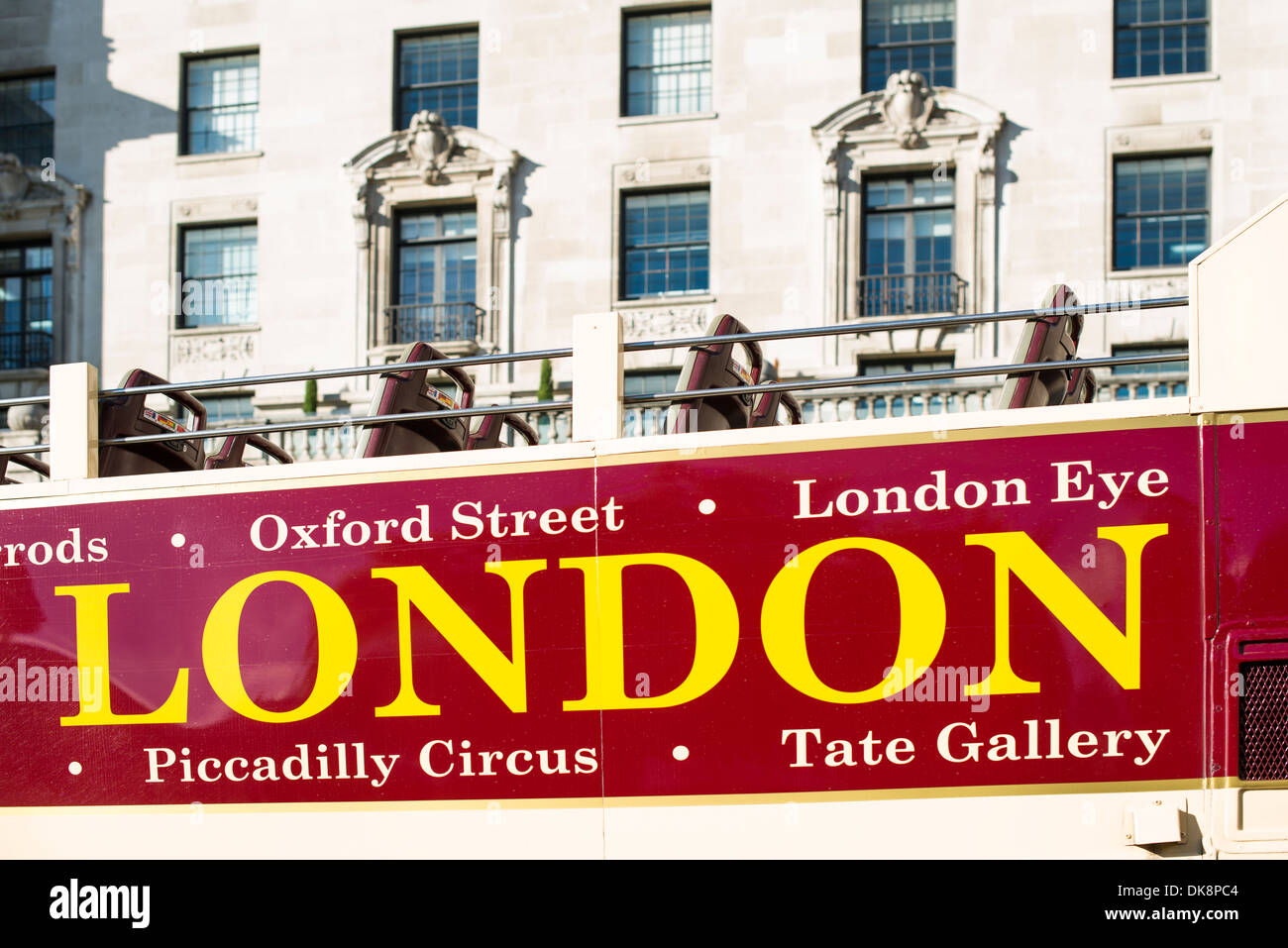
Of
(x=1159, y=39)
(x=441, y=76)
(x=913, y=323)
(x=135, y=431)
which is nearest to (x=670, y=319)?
(x=441, y=76)

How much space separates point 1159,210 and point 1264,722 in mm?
22219

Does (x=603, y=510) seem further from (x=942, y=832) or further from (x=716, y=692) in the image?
(x=942, y=832)

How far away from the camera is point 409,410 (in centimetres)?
696

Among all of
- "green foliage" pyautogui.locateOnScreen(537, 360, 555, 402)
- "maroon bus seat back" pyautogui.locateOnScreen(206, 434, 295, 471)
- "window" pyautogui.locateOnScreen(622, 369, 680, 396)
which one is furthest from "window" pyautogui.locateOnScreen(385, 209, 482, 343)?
"maroon bus seat back" pyautogui.locateOnScreen(206, 434, 295, 471)

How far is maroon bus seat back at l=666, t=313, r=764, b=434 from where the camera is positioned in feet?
21.3

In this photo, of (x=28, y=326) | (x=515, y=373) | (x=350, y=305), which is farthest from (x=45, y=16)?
(x=515, y=373)

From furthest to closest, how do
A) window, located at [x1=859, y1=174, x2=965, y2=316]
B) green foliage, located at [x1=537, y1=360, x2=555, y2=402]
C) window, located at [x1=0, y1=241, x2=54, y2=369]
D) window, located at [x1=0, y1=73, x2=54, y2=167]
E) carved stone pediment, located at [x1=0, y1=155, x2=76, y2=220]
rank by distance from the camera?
window, located at [x1=0, y1=73, x2=54, y2=167]
window, located at [x1=0, y1=241, x2=54, y2=369]
carved stone pediment, located at [x1=0, y1=155, x2=76, y2=220]
window, located at [x1=859, y1=174, x2=965, y2=316]
green foliage, located at [x1=537, y1=360, x2=555, y2=402]

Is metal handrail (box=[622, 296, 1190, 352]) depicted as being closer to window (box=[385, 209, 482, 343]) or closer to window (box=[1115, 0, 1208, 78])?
window (box=[385, 209, 482, 343])

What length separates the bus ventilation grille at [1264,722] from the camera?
5.37 meters

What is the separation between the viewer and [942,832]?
18.2 ft

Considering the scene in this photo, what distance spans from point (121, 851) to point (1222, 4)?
25.4 meters

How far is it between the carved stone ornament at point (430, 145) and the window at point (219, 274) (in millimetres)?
4203

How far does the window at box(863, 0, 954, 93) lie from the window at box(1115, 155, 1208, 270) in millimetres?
4023
